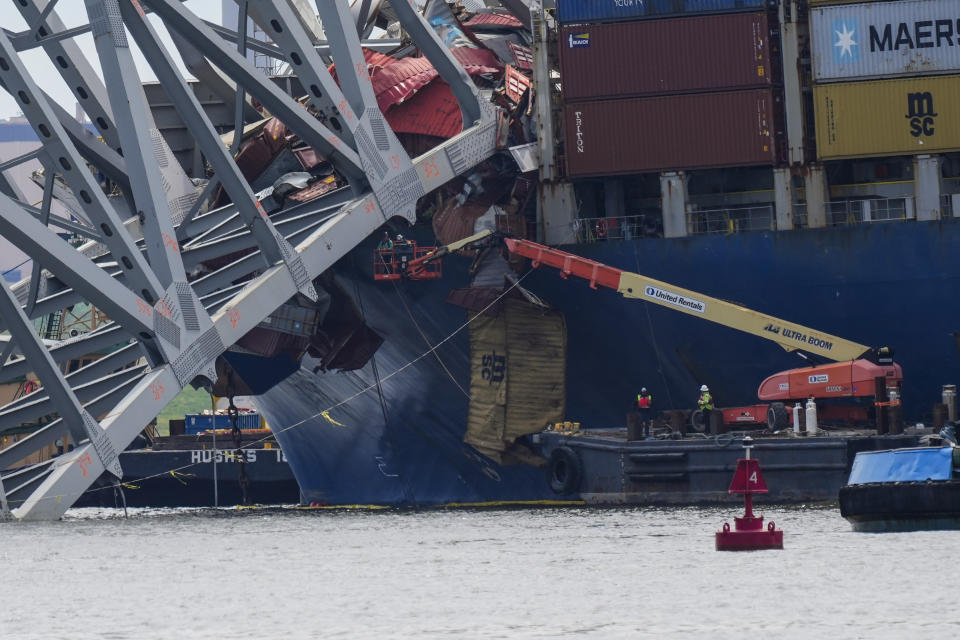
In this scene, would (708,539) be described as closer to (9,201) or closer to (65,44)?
(9,201)

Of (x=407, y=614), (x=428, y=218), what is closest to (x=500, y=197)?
(x=428, y=218)

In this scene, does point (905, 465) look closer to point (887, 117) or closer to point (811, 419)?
point (811, 419)

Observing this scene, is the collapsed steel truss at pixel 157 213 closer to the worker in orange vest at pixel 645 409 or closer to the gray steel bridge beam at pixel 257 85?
the gray steel bridge beam at pixel 257 85

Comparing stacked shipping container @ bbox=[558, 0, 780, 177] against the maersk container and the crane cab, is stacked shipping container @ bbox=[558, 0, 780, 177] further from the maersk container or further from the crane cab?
the crane cab

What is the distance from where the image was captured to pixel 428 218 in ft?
171

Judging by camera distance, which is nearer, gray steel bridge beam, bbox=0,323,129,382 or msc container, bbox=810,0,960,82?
gray steel bridge beam, bbox=0,323,129,382

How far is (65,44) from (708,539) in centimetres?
2428

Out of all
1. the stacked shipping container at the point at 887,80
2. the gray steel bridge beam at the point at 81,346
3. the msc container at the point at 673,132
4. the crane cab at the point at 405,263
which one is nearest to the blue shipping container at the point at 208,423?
the crane cab at the point at 405,263

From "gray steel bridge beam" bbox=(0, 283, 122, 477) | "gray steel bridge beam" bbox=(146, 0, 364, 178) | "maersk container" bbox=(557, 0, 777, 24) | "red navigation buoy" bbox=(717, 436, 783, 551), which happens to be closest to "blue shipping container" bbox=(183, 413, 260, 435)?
"maersk container" bbox=(557, 0, 777, 24)

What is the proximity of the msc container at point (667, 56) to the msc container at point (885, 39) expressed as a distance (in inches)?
67.9

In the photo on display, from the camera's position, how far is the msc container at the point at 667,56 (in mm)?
49094

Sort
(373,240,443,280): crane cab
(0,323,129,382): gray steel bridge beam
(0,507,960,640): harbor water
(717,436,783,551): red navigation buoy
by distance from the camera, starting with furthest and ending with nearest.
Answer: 1. (373,240,443,280): crane cab
2. (0,323,129,382): gray steel bridge beam
3. (717,436,783,551): red navigation buoy
4. (0,507,960,640): harbor water

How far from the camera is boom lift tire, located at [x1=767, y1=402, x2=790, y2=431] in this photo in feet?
144

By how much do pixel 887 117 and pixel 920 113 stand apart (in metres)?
0.92
